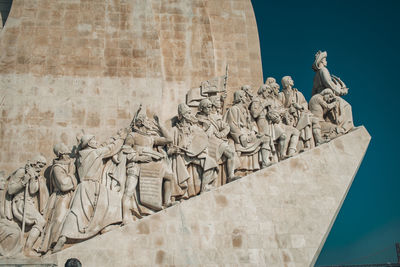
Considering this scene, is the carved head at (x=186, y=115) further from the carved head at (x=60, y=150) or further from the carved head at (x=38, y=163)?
the carved head at (x=38, y=163)

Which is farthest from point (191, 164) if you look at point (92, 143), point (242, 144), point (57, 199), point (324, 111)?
point (324, 111)

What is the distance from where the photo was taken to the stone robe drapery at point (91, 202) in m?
10.0

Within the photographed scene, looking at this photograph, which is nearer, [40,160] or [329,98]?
[40,160]

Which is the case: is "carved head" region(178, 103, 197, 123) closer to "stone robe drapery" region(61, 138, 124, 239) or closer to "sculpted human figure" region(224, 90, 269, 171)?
"sculpted human figure" region(224, 90, 269, 171)

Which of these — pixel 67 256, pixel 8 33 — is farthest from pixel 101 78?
pixel 67 256

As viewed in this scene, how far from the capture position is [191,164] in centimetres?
1130

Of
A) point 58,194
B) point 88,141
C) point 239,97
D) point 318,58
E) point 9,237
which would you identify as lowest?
point 9,237

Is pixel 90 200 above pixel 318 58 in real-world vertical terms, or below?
below

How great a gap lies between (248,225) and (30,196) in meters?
3.99

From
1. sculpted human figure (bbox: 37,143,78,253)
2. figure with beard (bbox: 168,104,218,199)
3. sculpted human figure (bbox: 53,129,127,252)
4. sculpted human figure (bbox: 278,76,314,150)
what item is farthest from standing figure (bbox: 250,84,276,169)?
sculpted human figure (bbox: 37,143,78,253)

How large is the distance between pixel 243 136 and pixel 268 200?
162cm

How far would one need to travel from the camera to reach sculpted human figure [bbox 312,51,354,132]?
12547 mm

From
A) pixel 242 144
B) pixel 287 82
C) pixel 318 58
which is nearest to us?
pixel 242 144

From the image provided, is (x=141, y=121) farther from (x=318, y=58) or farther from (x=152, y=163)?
(x=318, y=58)
